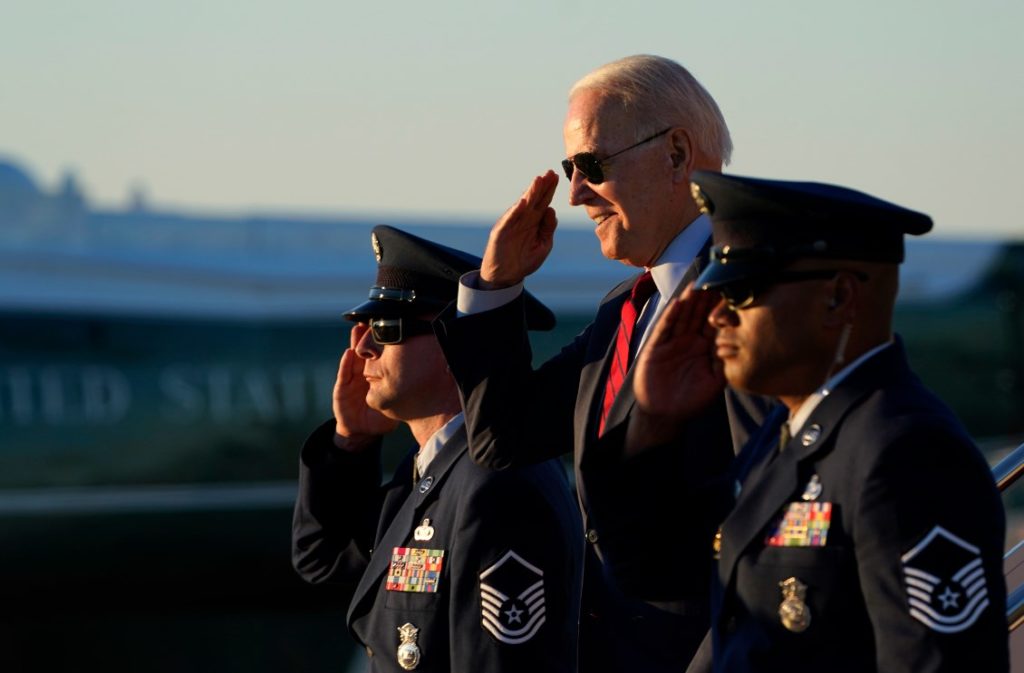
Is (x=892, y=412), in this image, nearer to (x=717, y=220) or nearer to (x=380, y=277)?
(x=717, y=220)

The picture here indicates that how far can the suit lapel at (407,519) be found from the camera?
3.83 meters

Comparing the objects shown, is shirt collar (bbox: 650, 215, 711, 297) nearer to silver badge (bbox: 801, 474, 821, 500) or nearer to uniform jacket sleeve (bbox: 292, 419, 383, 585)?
silver badge (bbox: 801, 474, 821, 500)

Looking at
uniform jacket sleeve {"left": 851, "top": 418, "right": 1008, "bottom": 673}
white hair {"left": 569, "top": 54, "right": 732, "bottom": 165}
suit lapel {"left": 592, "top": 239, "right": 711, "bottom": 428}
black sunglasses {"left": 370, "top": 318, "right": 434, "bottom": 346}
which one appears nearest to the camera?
uniform jacket sleeve {"left": 851, "top": 418, "right": 1008, "bottom": 673}

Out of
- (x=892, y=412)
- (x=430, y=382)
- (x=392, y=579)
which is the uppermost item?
(x=892, y=412)

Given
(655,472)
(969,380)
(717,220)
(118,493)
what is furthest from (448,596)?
(969,380)

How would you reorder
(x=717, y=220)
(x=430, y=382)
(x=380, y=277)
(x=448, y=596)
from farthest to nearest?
(x=380, y=277)
(x=430, y=382)
(x=448, y=596)
(x=717, y=220)

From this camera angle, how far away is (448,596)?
3645 mm

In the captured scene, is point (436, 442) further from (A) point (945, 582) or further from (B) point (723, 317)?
(A) point (945, 582)

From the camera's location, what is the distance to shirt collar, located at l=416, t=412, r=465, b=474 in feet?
13.0

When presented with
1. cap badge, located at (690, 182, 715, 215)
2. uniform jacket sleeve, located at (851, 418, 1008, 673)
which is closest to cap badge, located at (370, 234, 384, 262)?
cap badge, located at (690, 182, 715, 215)

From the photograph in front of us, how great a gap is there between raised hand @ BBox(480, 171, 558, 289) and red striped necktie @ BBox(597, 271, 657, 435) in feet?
0.94

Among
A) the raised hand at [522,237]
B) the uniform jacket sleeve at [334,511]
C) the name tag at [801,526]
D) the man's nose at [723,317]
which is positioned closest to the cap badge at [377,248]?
the uniform jacket sleeve at [334,511]

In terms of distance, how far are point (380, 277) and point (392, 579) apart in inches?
34.8

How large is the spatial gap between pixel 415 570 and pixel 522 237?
815mm
